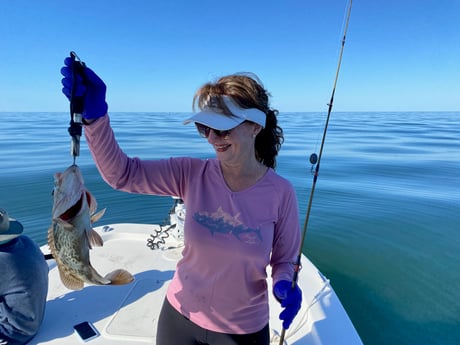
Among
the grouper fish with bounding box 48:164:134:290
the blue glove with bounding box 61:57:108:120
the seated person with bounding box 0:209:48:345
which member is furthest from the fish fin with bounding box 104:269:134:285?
the seated person with bounding box 0:209:48:345

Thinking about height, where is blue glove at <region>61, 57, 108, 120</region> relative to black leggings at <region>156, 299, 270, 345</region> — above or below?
above

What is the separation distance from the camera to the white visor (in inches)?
56.6

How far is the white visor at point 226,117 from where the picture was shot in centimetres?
144

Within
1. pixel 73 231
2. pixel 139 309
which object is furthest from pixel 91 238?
pixel 139 309

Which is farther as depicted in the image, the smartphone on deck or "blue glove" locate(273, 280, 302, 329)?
the smartphone on deck

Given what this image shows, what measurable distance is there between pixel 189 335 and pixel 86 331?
1.31m

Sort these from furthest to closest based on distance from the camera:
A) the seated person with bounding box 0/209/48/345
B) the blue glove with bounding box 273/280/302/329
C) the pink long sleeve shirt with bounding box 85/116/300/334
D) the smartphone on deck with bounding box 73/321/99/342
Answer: the smartphone on deck with bounding box 73/321/99/342, the seated person with bounding box 0/209/48/345, the blue glove with bounding box 273/280/302/329, the pink long sleeve shirt with bounding box 85/116/300/334

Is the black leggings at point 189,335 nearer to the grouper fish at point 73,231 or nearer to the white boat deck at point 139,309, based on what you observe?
the grouper fish at point 73,231

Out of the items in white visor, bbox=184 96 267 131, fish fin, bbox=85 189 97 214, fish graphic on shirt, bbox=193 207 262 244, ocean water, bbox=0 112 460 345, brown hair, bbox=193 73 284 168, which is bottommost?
ocean water, bbox=0 112 460 345

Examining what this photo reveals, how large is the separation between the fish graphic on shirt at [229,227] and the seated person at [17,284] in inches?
59.3

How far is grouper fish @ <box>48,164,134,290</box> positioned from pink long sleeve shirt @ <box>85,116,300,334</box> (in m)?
0.21

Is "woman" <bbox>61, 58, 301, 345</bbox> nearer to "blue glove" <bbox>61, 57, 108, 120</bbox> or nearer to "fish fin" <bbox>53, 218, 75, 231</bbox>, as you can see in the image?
"blue glove" <bbox>61, 57, 108, 120</bbox>

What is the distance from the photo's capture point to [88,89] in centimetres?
132

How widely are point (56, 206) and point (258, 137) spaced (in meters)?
1.16
